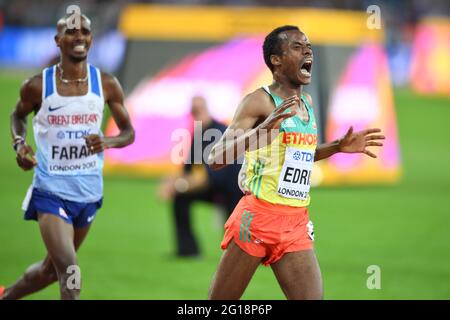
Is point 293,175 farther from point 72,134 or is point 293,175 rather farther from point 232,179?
point 232,179

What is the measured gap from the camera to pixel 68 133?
7.81m

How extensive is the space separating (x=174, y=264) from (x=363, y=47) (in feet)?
28.6

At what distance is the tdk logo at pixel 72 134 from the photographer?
7.81 metres

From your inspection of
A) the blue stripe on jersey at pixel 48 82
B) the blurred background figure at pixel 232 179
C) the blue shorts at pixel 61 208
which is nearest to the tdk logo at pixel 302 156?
the blue shorts at pixel 61 208

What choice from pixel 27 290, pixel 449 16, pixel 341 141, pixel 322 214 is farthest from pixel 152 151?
pixel 449 16

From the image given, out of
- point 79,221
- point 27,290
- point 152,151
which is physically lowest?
point 27,290

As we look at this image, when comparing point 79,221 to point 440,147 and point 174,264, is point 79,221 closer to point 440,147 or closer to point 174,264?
point 174,264

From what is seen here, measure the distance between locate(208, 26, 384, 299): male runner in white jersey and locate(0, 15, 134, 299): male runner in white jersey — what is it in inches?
64.0

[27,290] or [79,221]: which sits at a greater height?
[79,221]

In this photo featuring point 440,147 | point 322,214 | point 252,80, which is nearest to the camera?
point 322,214

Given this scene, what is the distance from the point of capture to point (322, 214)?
51.1 feet

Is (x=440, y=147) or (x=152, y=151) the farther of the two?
(x=440, y=147)

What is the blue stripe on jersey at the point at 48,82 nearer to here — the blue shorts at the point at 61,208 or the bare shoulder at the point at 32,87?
the bare shoulder at the point at 32,87

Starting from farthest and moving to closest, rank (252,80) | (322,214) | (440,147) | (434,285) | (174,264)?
(440,147), (252,80), (322,214), (174,264), (434,285)
